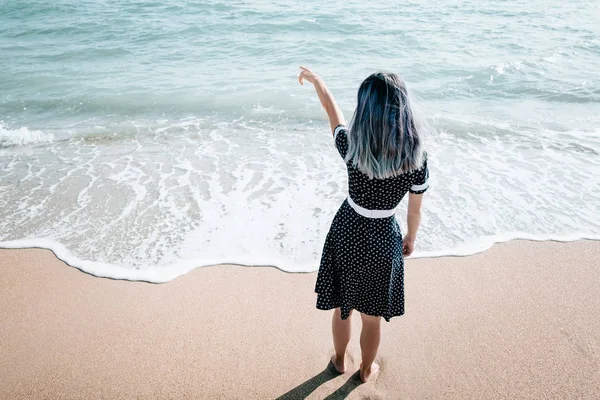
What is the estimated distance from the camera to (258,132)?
7.15 meters

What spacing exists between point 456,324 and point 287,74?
→ 8587 mm

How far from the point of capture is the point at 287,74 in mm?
10469

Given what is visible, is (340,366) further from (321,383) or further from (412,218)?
(412,218)

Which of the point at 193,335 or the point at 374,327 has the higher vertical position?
the point at 374,327

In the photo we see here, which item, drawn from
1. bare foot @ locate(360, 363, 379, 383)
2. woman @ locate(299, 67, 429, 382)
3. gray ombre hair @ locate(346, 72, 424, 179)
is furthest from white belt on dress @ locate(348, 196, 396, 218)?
bare foot @ locate(360, 363, 379, 383)

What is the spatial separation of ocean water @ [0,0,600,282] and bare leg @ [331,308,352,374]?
1190 millimetres

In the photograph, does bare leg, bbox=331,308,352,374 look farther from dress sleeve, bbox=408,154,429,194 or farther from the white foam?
the white foam

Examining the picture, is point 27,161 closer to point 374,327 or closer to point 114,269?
point 114,269

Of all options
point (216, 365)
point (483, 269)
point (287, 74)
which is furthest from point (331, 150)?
point (287, 74)

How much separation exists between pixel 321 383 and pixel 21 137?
6.64 metres

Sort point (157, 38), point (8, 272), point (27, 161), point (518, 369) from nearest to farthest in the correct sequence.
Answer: point (518, 369) → point (8, 272) → point (27, 161) → point (157, 38)

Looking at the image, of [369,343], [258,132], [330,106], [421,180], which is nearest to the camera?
[421,180]

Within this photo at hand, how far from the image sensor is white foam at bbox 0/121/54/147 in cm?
661

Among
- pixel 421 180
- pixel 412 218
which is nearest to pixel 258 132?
pixel 412 218
